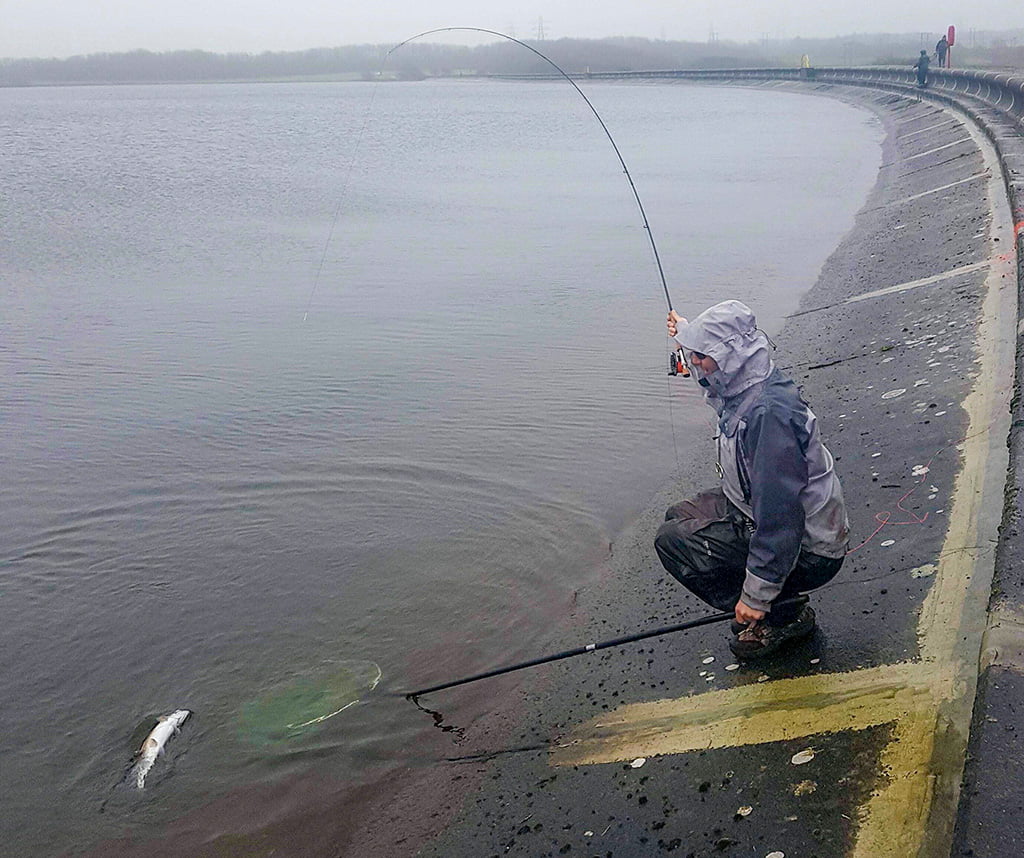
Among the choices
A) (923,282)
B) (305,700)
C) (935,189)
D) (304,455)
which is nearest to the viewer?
(305,700)

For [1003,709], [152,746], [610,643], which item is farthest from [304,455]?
[1003,709]

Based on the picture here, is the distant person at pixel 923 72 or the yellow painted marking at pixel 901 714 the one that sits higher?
the distant person at pixel 923 72

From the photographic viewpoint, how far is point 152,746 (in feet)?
13.6

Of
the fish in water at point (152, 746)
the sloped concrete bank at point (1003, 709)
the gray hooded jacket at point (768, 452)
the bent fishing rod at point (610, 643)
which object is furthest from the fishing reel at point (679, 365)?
the fish in water at point (152, 746)

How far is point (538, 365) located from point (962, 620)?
18.2 ft

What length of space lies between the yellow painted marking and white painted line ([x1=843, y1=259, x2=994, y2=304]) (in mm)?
4401

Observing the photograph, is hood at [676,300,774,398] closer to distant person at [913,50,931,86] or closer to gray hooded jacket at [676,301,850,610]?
gray hooded jacket at [676,301,850,610]

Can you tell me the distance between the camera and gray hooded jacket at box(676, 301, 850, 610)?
10.6ft

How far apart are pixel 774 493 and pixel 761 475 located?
66mm

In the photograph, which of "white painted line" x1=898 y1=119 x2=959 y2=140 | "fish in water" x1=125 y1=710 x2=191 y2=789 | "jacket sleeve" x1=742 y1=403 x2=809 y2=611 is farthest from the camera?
"white painted line" x1=898 y1=119 x2=959 y2=140

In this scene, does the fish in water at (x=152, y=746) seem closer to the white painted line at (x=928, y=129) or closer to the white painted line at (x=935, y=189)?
the white painted line at (x=935, y=189)

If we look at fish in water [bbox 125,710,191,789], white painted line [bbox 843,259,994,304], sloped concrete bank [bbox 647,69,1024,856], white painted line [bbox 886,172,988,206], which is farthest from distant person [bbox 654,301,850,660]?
white painted line [bbox 886,172,988,206]

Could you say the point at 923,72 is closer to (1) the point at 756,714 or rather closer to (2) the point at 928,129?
(2) the point at 928,129

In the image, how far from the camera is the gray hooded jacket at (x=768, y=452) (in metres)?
3.25
